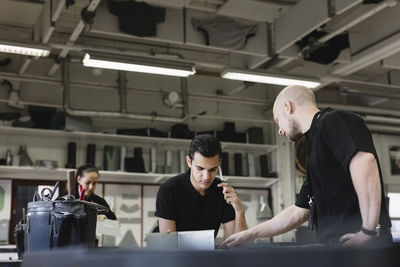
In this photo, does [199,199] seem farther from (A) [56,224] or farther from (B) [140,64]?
(B) [140,64]

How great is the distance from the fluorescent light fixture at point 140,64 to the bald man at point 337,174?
3.56m

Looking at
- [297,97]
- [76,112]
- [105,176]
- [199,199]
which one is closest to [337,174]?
[297,97]

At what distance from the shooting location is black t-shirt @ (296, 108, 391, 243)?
1.80 m

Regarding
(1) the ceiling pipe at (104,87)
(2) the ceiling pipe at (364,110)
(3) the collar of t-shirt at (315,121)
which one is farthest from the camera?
(2) the ceiling pipe at (364,110)

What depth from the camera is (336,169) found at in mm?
1915

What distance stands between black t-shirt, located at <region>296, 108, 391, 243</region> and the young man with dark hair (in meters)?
0.85

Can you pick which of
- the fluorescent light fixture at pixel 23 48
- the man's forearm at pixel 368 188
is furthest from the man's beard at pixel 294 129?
the fluorescent light fixture at pixel 23 48

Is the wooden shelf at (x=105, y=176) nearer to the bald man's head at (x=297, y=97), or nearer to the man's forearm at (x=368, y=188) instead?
the bald man's head at (x=297, y=97)

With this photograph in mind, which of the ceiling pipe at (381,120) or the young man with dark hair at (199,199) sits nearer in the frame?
the young man with dark hair at (199,199)

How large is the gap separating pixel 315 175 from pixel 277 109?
1.07ft

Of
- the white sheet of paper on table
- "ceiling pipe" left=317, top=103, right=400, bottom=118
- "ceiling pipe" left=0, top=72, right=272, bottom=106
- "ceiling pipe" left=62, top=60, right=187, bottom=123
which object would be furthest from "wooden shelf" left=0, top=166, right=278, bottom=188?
the white sheet of paper on table

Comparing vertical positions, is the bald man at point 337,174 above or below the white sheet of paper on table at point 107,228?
above

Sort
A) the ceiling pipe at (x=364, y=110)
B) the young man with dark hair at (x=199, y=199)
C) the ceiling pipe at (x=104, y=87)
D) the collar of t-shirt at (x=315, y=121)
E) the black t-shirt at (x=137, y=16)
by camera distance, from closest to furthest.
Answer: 1. the collar of t-shirt at (x=315, y=121)
2. the young man with dark hair at (x=199, y=199)
3. the black t-shirt at (x=137, y=16)
4. the ceiling pipe at (x=104, y=87)
5. the ceiling pipe at (x=364, y=110)

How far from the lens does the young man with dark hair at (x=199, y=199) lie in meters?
2.77
